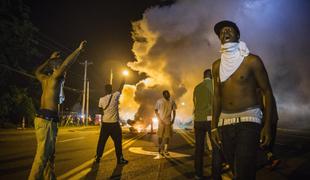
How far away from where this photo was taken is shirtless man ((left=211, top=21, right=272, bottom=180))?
3.11 meters

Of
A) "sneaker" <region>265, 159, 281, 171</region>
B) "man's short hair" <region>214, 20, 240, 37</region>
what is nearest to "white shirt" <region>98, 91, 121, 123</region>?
"sneaker" <region>265, 159, 281, 171</region>

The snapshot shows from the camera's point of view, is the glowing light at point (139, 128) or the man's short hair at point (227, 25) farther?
the glowing light at point (139, 128)

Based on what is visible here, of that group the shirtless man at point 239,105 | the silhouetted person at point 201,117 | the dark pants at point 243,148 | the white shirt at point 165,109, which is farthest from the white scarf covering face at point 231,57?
the white shirt at point 165,109

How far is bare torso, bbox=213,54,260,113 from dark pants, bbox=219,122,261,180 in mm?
190

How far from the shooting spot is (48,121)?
4719 millimetres

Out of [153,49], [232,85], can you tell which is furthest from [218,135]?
[153,49]

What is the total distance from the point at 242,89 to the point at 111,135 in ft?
17.4

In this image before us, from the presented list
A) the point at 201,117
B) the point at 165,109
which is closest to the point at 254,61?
the point at 201,117

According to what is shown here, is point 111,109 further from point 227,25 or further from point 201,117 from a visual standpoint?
point 227,25

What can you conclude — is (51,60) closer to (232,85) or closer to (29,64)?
(232,85)

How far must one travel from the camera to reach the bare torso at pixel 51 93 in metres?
4.83

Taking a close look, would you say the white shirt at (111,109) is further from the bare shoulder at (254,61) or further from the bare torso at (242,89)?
the bare shoulder at (254,61)

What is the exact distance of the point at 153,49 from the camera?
29.0 m

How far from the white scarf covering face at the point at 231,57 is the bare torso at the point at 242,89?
42 millimetres
